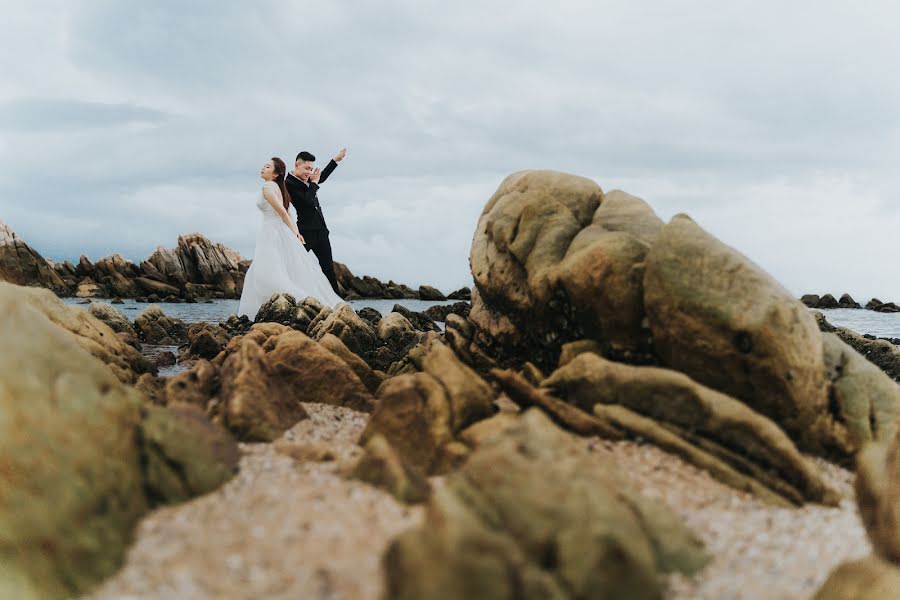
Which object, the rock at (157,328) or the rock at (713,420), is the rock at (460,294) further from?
the rock at (713,420)

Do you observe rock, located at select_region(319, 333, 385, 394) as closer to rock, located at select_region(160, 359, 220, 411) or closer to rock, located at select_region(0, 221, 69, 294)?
rock, located at select_region(160, 359, 220, 411)

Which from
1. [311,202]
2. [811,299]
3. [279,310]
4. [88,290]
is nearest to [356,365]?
[279,310]

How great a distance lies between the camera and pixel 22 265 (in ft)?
162

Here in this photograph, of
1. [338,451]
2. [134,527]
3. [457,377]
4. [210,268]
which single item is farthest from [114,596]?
[210,268]

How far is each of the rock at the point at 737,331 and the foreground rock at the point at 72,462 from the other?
18.0ft

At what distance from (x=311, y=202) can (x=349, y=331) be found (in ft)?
24.5

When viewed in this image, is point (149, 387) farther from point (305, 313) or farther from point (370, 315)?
point (370, 315)

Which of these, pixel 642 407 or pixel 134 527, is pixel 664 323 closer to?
pixel 642 407

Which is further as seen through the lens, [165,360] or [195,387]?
[165,360]

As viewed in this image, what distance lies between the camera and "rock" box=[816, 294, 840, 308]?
6200 centimetres

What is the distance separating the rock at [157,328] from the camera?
21.0 meters

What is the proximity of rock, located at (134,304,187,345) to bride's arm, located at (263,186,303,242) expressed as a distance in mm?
5030

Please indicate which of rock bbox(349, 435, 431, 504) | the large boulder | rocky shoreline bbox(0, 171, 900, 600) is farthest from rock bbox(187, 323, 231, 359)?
rock bbox(349, 435, 431, 504)

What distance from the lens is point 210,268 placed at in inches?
2136
